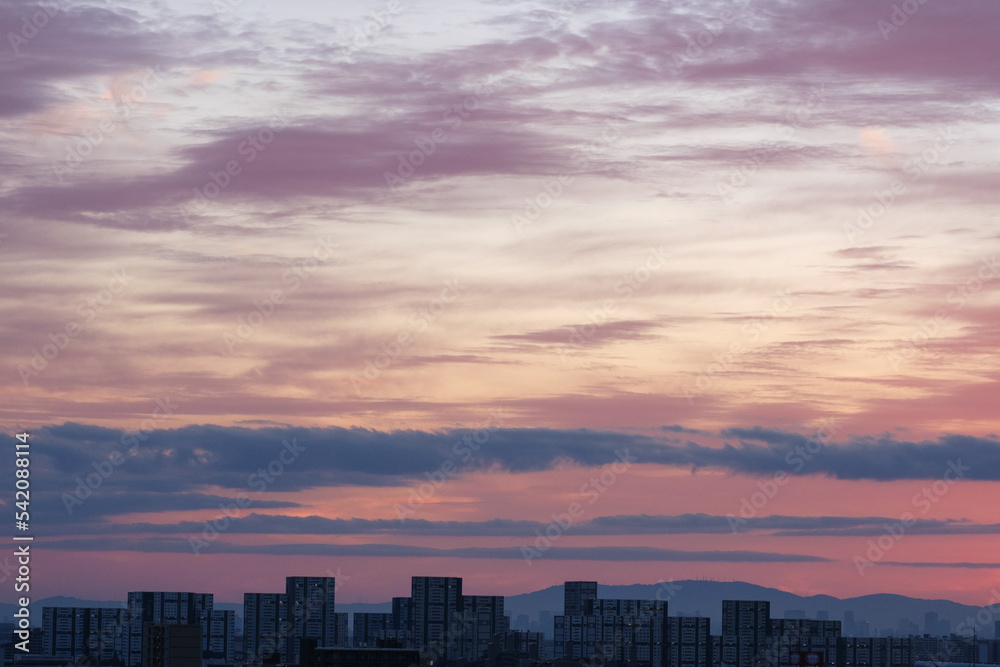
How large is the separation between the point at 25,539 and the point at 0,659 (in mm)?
103596

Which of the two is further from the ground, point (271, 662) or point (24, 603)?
point (24, 603)

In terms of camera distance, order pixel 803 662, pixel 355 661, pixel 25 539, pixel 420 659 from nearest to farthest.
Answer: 1. pixel 25 539
2. pixel 803 662
3. pixel 355 661
4. pixel 420 659

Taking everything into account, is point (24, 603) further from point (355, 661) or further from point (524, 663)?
point (524, 663)

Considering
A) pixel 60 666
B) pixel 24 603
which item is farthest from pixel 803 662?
pixel 60 666

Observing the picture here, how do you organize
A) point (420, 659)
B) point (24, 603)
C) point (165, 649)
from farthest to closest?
point (420, 659)
point (165, 649)
point (24, 603)

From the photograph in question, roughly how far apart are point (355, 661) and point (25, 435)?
82.1m

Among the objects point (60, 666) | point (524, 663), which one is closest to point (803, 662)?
point (524, 663)

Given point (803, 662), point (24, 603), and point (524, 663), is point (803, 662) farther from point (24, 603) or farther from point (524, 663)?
point (524, 663)

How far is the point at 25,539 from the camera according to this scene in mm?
66188

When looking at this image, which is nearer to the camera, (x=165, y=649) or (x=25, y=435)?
(x=25, y=435)

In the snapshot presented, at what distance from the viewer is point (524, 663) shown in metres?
196

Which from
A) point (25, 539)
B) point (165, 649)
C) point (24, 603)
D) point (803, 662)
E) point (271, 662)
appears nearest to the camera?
point (25, 539)

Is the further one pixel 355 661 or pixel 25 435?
pixel 355 661

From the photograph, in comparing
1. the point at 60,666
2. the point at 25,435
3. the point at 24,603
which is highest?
the point at 25,435
